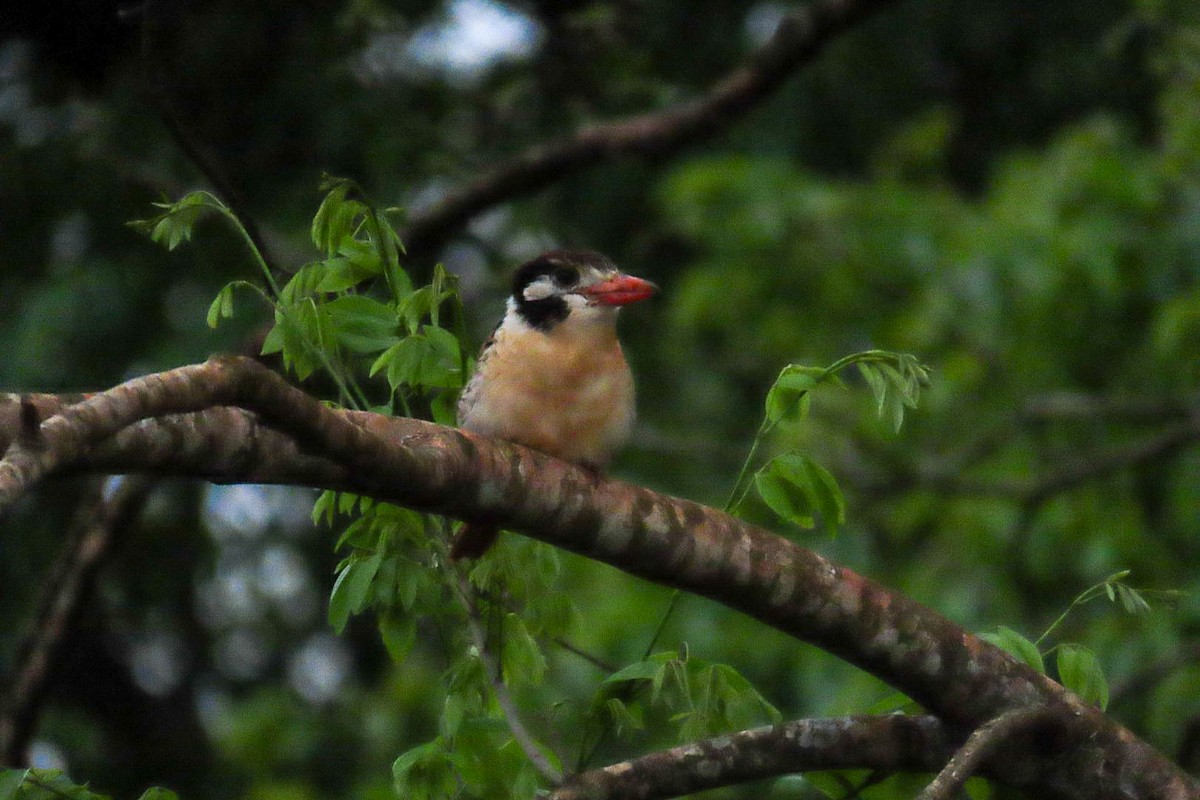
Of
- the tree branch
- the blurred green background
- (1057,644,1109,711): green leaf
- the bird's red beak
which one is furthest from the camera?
the blurred green background

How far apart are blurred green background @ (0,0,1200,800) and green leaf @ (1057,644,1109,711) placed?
1074mm

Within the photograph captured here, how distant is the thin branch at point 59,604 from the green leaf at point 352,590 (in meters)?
1.85

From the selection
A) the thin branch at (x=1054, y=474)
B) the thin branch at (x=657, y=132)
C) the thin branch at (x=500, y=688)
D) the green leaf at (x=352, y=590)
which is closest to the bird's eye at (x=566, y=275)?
the thin branch at (x=500, y=688)

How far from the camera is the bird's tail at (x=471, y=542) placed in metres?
2.69

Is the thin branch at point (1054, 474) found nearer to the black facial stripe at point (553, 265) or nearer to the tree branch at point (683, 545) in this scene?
the black facial stripe at point (553, 265)

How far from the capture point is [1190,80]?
5742 mm

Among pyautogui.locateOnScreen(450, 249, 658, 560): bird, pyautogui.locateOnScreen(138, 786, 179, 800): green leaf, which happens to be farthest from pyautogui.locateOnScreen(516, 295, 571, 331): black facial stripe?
pyautogui.locateOnScreen(138, 786, 179, 800): green leaf

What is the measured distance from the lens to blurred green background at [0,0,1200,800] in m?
4.66

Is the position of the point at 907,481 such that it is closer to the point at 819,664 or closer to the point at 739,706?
the point at 819,664

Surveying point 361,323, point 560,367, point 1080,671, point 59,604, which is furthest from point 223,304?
point 59,604

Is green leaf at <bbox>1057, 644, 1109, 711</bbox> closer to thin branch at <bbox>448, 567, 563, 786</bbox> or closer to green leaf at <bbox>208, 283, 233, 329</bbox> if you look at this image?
thin branch at <bbox>448, 567, 563, 786</bbox>

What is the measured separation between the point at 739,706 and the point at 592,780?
354 mm

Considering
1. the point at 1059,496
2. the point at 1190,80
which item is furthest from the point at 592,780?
the point at 1190,80

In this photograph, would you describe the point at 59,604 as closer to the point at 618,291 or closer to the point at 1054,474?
the point at 618,291
